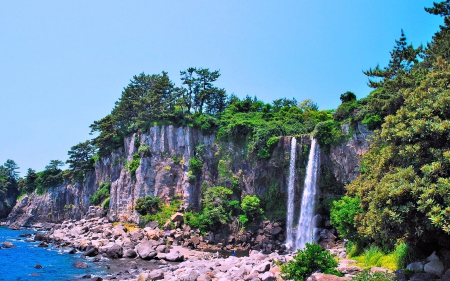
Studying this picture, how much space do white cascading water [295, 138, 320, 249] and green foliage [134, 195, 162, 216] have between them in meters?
17.8

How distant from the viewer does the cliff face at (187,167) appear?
117 feet

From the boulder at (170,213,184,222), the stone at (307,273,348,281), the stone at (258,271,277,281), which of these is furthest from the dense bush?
the stone at (307,273,348,281)

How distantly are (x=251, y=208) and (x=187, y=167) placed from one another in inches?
431

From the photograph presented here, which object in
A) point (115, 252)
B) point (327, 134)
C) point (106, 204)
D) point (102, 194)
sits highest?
point (327, 134)

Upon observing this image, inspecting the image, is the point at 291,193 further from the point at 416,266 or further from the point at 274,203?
the point at 416,266

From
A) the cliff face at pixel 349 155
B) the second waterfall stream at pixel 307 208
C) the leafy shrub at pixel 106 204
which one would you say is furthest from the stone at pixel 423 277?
the leafy shrub at pixel 106 204

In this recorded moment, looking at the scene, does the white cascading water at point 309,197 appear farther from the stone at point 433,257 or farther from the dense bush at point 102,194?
the dense bush at point 102,194

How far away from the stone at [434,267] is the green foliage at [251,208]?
81.4 feet

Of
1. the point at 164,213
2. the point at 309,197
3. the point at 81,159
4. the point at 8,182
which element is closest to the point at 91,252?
the point at 164,213

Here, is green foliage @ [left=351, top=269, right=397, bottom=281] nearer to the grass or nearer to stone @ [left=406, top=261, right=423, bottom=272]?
stone @ [left=406, top=261, right=423, bottom=272]

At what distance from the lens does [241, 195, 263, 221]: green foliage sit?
1451 inches

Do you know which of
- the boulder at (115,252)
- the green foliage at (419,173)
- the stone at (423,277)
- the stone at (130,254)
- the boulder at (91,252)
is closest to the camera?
the green foliage at (419,173)

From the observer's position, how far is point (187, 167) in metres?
43.4

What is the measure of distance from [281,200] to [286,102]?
2797 centimetres
